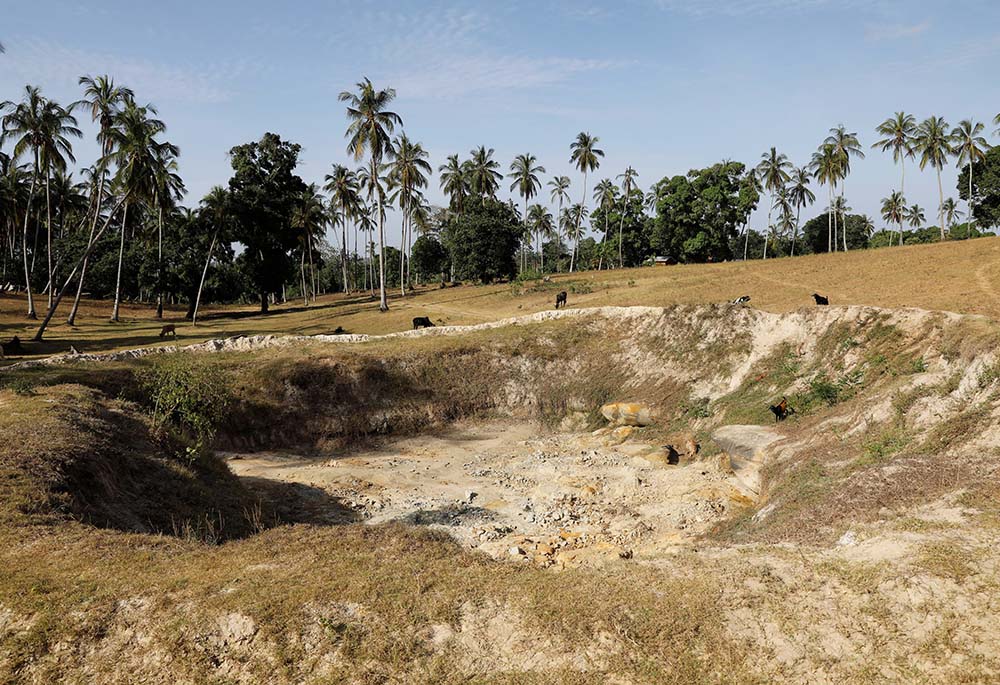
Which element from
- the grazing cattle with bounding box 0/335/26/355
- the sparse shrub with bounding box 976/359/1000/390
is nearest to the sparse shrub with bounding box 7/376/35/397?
the grazing cattle with bounding box 0/335/26/355

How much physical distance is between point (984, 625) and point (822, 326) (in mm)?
22941

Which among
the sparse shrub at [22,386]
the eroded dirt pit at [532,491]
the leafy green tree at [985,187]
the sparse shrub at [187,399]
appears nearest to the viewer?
the eroded dirt pit at [532,491]

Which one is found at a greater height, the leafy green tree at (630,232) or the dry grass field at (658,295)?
the leafy green tree at (630,232)

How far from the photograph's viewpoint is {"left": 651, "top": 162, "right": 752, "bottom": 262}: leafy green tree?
8412cm

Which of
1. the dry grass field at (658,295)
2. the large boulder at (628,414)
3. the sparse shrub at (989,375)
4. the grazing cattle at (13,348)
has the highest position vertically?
the dry grass field at (658,295)

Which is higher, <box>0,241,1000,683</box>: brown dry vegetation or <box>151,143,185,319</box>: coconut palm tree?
<box>151,143,185,319</box>: coconut palm tree

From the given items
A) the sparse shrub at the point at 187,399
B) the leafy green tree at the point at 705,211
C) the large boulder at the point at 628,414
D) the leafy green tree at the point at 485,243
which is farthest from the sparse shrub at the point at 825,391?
the leafy green tree at the point at 705,211

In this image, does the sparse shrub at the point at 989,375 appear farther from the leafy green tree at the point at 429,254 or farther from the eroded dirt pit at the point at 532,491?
the leafy green tree at the point at 429,254

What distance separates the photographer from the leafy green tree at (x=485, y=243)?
76375 millimetres

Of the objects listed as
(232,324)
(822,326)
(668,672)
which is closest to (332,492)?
(668,672)

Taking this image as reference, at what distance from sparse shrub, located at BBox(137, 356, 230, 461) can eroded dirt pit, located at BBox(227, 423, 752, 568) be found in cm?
248

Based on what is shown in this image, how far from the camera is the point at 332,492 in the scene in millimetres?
22547

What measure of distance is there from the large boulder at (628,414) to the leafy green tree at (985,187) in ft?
239

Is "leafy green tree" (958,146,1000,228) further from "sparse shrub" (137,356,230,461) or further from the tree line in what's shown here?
"sparse shrub" (137,356,230,461)
